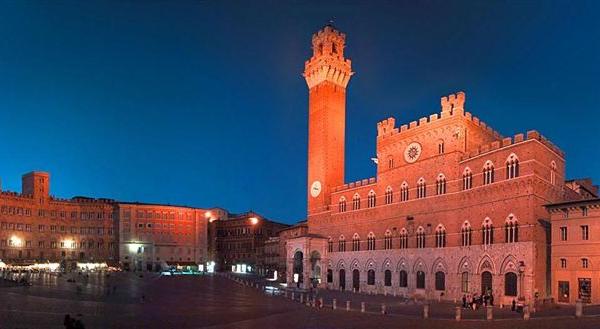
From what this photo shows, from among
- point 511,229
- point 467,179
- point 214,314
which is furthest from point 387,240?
point 214,314

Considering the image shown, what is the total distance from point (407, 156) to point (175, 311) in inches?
1255

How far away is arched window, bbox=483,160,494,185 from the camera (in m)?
48.6

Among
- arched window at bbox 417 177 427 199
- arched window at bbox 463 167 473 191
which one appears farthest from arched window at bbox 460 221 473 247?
arched window at bbox 417 177 427 199

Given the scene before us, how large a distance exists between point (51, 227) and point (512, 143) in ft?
296

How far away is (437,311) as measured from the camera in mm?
40281

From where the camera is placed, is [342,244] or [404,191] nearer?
[404,191]

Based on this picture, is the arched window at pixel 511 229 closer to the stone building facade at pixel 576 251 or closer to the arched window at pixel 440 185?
the stone building facade at pixel 576 251

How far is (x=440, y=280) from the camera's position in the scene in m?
53.2

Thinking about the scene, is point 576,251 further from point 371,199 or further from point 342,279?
point 342,279

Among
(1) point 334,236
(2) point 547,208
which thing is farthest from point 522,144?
(1) point 334,236

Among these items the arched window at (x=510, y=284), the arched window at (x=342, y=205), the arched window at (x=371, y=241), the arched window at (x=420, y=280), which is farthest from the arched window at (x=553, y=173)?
the arched window at (x=342, y=205)

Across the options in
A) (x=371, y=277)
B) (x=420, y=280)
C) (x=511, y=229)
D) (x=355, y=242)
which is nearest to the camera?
(x=511, y=229)

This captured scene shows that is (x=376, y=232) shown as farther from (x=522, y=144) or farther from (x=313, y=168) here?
(x=522, y=144)

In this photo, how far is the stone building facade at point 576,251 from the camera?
40.4 metres
